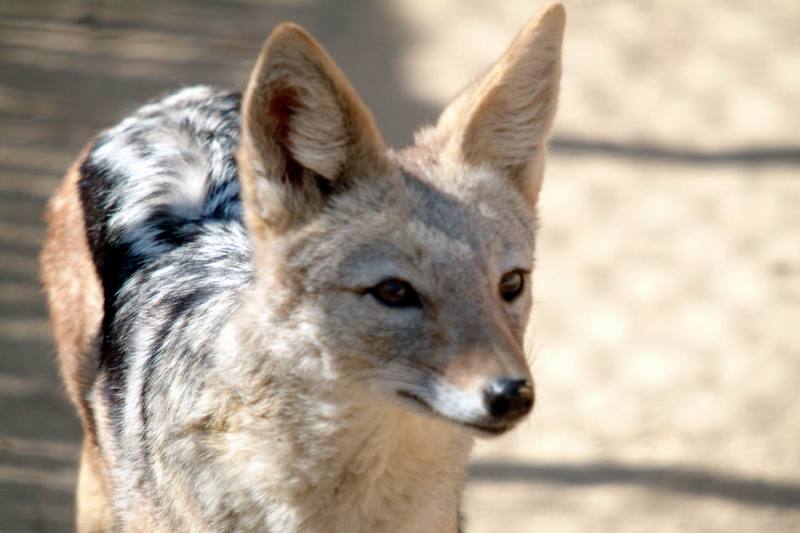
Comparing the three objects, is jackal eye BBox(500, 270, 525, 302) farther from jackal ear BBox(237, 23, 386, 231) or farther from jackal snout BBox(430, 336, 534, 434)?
jackal ear BBox(237, 23, 386, 231)

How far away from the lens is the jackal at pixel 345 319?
2.79 metres

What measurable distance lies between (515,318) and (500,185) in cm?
46

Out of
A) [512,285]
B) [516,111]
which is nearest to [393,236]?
[512,285]

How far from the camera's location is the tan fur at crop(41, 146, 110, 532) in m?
4.16

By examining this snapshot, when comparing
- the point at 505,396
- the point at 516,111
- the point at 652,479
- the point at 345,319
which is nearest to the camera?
the point at 505,396

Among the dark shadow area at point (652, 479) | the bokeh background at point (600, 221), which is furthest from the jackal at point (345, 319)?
the bokeh background at point (600, 221)

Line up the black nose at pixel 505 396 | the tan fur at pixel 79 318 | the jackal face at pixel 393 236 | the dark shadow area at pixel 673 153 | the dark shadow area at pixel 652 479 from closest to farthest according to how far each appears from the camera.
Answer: the black nose at pixel 505 396 → the jackal face at pixel 393 236 → the tan fur at pixel 79 318 → the dark shadow area at pixel 652 479 → the dark shadow area at pixel 673 153

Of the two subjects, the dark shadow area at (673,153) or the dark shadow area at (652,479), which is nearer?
the dark shadow area at (652,479)

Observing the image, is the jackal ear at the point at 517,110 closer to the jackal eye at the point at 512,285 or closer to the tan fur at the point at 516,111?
the tan fur at the point at 516,111

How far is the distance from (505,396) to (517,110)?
100 centimetres

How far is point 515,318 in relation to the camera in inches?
118

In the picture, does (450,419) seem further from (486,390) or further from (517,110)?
(517,110)

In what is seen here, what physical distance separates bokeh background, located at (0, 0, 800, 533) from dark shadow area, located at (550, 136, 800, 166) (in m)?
0.01

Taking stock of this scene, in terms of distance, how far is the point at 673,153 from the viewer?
6.13 metres
